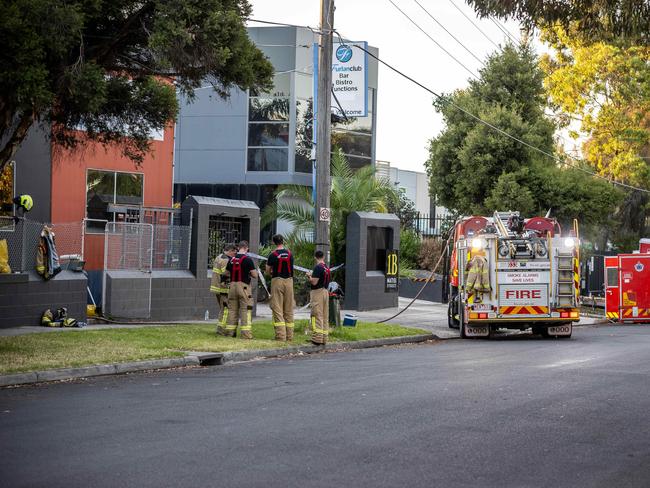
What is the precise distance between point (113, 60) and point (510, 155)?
23089 mm

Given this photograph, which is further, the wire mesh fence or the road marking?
the wire mesh fence

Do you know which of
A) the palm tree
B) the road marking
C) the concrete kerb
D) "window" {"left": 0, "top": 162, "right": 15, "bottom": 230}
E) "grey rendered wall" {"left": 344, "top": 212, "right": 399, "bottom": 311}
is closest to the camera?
the concrete kerb

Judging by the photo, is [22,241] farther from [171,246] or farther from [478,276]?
[478,276]

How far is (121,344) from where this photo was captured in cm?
1556

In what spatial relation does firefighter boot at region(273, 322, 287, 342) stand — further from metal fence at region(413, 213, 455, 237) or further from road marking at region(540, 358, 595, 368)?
metal fence at region(413, 213, 455, 237)

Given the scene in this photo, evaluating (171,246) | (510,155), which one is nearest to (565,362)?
(171,246)

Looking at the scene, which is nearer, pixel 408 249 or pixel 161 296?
pixel 161 296

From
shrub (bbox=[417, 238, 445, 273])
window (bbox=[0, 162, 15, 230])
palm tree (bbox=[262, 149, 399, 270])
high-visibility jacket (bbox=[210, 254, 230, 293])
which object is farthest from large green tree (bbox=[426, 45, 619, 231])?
high-visibility jacket (bbox=[210, 254, 230, 293])

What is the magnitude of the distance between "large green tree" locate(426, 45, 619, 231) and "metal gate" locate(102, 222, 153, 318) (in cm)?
1768

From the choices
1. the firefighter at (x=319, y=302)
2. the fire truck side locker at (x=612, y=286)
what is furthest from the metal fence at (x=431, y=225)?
the firefighter at (x=319, y=302)

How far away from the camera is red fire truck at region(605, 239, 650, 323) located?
96.7 feet

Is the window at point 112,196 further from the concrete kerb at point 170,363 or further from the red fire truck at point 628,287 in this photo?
the red fire truck at point 628,287

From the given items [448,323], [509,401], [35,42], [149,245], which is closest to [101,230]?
[149,245]

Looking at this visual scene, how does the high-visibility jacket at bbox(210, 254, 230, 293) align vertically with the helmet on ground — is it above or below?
below
